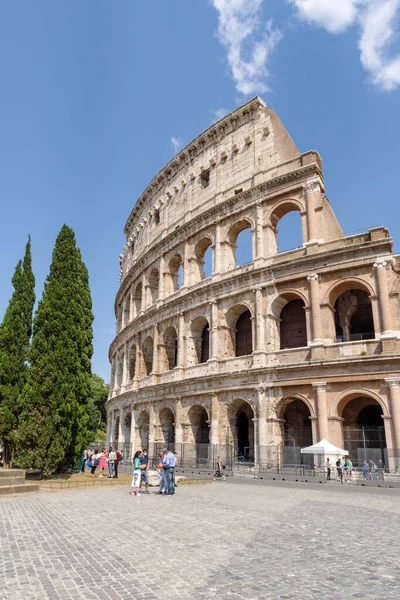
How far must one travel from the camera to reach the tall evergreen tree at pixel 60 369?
1627 cm

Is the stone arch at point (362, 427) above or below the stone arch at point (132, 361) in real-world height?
below

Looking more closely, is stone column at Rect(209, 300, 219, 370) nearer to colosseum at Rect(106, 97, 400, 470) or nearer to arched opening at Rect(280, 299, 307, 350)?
colosseum at Rect(106, 97, 400, 470)

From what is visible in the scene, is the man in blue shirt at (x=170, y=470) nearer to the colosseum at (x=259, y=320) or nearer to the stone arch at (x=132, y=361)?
the colosseum at (x=259, y=320)

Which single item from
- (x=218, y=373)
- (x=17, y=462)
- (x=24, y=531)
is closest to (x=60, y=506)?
(x=24, y=531)

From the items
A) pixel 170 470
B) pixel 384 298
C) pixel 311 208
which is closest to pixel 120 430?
pixel 170 470

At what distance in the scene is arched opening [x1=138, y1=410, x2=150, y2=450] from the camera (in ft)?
95.1

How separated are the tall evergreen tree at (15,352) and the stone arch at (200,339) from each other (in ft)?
30.4


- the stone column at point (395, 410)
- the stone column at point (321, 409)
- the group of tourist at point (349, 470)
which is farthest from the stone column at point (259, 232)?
the group of tourist at point (349, 470)

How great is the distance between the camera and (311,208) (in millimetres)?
21734

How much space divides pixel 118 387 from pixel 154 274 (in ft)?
31.5

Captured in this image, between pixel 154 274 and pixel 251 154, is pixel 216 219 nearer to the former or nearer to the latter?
pixel 251 154

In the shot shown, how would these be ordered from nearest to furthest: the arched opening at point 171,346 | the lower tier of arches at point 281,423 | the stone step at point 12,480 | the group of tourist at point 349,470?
the stone step at point 12,480 < the group of tourist at point 349,470 < the lower tier of arches at point 281,423 < the arched opening at point 171,346

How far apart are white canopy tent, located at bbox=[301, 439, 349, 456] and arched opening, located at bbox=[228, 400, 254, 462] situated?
4.28 m

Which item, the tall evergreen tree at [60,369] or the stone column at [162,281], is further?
the stone column at [162,281]
